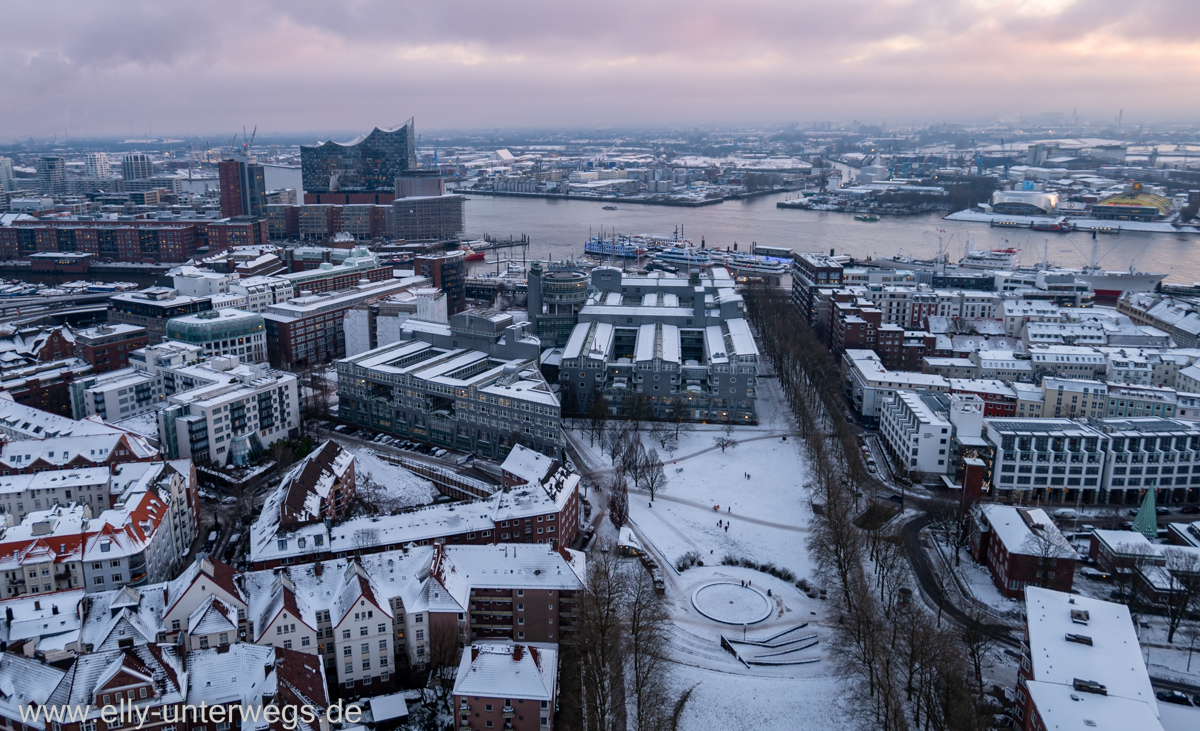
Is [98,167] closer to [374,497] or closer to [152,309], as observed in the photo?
[152,309]

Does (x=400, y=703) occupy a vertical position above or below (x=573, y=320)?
below

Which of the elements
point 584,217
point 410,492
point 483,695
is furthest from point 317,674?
point 584,217

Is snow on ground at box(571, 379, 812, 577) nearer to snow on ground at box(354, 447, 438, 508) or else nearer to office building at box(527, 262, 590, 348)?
snow on ground at box(354, 447, 438, 508)

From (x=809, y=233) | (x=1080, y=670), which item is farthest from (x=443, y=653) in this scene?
(x=809, y=233)

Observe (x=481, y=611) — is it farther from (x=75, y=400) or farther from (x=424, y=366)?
(x=75, y=400)

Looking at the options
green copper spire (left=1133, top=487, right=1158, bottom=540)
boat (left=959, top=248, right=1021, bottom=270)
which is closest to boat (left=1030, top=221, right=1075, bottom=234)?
boat (left=959, top=248, right=1021, bottom=270)
